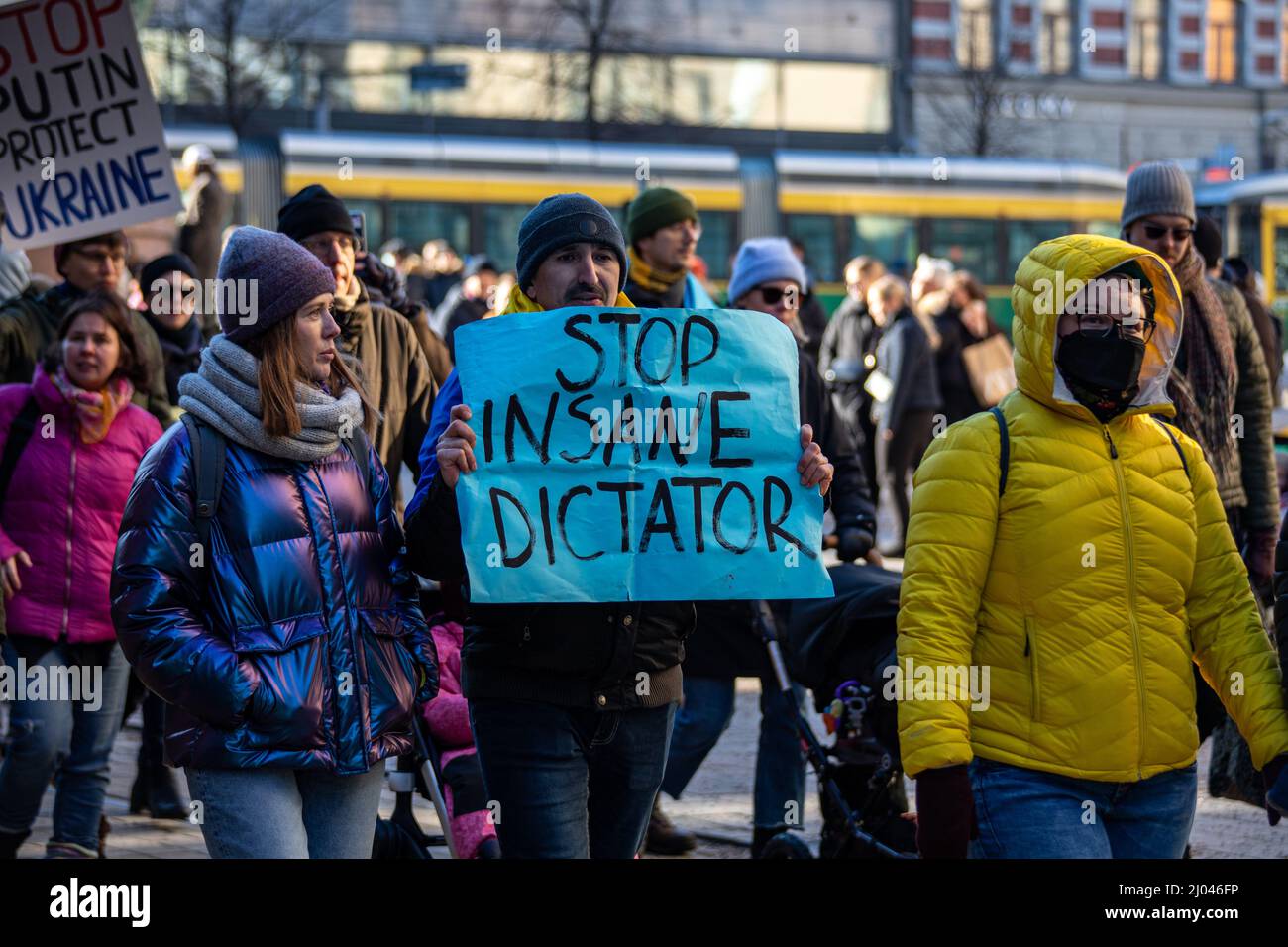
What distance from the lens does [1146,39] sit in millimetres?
52656

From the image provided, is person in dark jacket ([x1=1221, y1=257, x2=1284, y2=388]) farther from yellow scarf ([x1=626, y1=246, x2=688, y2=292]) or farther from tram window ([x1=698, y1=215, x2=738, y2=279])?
tram window ([x1=698, y1=215, x2=738, y2=279])

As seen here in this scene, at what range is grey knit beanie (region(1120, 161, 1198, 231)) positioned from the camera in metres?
6.34

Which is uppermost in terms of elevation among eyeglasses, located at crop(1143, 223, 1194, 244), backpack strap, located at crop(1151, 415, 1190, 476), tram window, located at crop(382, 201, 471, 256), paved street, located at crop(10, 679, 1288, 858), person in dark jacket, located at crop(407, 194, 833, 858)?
eyeglasses, located at crop(1143, 223, 1194, 244)

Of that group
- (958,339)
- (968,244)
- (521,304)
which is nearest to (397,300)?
(521,304)

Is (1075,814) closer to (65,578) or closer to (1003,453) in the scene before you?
(1003,453)

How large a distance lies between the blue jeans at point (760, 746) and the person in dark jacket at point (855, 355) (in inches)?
278

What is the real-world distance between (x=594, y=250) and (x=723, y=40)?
42.7 m

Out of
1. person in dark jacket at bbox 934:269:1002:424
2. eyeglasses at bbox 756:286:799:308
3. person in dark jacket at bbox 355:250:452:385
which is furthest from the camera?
person in dark jacket at bbox 934:269:1002:424

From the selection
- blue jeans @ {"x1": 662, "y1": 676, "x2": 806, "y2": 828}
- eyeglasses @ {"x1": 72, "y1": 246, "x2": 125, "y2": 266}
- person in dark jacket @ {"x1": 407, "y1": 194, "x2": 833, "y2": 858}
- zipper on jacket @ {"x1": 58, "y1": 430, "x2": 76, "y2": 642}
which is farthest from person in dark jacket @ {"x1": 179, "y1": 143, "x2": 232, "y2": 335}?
person in dark jacket @ {"x1": 407, "y1": 194, "x2": 833, "y2": 858}

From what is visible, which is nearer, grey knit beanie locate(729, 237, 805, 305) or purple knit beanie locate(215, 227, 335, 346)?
purple knit beanie locate(215, 227, 335, 346)

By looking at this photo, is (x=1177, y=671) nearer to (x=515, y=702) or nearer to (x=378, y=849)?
(x=515, y=702)

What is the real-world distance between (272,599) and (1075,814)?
1663mm

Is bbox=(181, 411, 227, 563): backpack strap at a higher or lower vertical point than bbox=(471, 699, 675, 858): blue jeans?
higher

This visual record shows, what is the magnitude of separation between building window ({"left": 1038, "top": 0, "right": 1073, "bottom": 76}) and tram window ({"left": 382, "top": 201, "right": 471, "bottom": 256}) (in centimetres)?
2801
